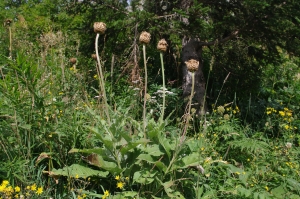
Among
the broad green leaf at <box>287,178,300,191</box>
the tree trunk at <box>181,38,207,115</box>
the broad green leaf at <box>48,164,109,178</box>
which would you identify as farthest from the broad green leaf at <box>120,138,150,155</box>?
the tree trunk at <box>181,38,207,115</box>

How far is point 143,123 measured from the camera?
273 cm

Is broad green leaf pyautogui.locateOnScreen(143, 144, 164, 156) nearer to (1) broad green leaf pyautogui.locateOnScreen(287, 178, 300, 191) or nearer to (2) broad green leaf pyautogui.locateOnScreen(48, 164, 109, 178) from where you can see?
(2) broad green leaf pyautogui.locateOnScreen(48, 164, 109, 178)

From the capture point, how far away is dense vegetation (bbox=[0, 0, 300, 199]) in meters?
2.60

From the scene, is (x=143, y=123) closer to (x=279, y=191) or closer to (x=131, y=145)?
(x=131, y=145)

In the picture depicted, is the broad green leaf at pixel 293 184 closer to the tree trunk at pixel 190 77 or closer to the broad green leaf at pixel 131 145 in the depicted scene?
the broad green leaf at pixel 131 145

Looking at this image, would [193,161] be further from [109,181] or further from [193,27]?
[193,27]

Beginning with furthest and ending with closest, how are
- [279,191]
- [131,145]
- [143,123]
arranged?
[279,191], [143,123], [131,145]

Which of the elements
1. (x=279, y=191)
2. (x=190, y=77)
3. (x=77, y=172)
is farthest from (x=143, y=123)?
(x=190, y=77)

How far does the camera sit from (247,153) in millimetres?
3764

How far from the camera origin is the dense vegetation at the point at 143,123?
260 centimetres

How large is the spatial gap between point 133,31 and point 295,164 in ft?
8.35

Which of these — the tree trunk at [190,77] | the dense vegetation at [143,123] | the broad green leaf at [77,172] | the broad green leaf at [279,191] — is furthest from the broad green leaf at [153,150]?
the tree trunk at [190,77]

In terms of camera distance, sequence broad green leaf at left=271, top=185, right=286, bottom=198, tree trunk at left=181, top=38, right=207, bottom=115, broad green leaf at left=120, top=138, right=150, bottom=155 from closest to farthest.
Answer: broad green leaf at left=120, top=138, right=150, bottom=155
broad green leaf at left=271, top=185, right=286, bottom=198
tree trunk at left=181, top=38, right=207, bottom=115

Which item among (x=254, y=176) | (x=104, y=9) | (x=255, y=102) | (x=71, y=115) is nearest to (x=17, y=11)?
(x=104, y=9)
